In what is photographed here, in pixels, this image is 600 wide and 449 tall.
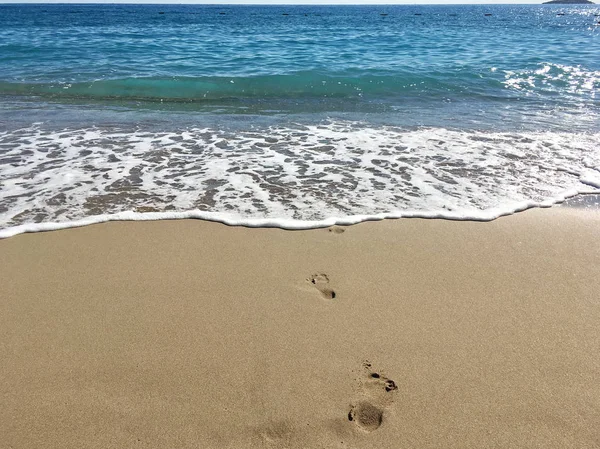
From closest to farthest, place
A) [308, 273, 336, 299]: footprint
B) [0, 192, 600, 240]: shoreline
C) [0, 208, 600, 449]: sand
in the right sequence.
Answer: [0, 208, 600, 449]: sand < [308, 273, 336, 299]: footprint < [0, 192, 600, 240]: shoreline

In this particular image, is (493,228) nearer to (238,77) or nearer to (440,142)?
(440,142)

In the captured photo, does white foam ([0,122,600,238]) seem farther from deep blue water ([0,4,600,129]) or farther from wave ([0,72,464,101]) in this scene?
wave ([0,72,464,101])

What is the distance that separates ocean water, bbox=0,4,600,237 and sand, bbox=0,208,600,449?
1.89 ft

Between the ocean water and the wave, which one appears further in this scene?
the wave

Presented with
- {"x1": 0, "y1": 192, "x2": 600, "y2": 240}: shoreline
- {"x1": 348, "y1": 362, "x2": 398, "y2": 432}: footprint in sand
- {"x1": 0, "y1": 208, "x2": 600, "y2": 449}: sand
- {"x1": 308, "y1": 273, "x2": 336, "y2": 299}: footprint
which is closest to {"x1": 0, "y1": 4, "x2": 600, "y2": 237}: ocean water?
{"x1": 0, "y1": 192, "x2": 600, "y2": 240}: shoreline

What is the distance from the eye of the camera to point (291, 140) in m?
6.73

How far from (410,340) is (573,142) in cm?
555

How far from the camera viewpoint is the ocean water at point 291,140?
4543 millimetres

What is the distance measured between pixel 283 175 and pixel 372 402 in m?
3.42

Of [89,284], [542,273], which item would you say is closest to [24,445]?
[89,284]

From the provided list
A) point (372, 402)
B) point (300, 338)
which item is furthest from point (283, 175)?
point (372, 402)

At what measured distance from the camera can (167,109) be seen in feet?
29.8

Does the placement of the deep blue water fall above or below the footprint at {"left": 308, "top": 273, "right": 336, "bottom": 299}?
below

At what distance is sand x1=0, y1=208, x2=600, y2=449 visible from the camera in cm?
214
